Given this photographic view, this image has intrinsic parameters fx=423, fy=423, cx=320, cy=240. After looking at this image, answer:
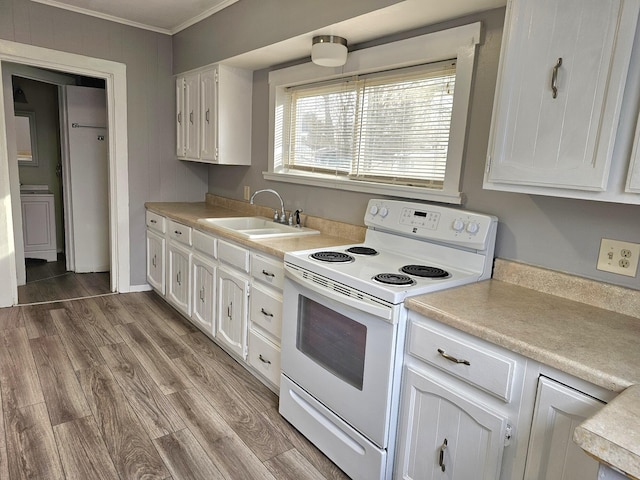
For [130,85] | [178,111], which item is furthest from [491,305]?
[130,85]

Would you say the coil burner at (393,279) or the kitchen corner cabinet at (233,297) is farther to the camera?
the kitchen corner cabinet at (233,297)

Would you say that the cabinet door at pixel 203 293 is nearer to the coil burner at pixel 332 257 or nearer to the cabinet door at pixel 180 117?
the coil burner at pixel 332 257

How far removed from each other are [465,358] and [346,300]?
496 mm

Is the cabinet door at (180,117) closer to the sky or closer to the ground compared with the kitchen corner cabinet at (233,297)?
closer to the sky

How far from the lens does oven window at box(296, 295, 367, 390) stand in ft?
5.49

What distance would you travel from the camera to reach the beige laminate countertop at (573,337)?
2.63ft

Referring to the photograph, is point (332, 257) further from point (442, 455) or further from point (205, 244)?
point (205, 244)

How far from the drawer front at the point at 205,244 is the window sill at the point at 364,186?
677 millimetres

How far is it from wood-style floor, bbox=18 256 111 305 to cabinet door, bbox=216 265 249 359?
6.02ft

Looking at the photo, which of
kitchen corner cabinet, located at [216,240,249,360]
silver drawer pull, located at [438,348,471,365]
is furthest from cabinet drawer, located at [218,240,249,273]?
silver drawer pull, located at [438,348,471,365]

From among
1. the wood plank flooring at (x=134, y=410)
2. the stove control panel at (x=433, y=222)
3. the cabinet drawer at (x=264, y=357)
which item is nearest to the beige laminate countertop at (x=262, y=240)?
the stove control panel at (x=433, y=222)

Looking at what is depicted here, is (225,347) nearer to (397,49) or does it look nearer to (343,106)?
(343,106)

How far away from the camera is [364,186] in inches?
95.8

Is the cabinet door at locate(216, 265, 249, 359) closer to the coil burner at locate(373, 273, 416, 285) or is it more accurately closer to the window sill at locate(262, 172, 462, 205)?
the window sill at locate(262, 172, 462, 205)
